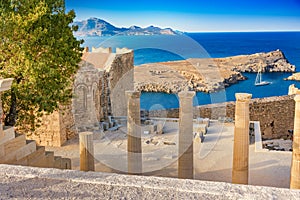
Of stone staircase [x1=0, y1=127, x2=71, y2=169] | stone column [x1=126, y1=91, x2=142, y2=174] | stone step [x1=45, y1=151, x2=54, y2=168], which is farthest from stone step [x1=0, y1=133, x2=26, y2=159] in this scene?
stone column [x1=126, y1=91, x2=142, y2=174]

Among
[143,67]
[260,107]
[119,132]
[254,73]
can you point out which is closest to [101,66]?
[119,132]

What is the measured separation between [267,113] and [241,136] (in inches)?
552

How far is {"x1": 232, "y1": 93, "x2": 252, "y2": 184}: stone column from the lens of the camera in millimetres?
7613

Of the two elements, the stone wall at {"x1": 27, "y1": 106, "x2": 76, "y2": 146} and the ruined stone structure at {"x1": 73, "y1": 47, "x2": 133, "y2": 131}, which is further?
the ruined stone structure at {"x1": 73, "y1": 47, "x2": 133, "y2": 131}

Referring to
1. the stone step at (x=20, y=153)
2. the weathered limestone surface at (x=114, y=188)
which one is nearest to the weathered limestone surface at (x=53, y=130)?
the stone step at (x=20, y=153)

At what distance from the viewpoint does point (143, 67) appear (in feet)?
175

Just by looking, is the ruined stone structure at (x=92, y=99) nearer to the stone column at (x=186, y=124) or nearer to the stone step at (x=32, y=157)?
the stone step at (x=32, y=157)

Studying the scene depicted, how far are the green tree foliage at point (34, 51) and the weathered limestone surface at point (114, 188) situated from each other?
11.2 ft

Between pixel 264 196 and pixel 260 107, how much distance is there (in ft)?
54.3

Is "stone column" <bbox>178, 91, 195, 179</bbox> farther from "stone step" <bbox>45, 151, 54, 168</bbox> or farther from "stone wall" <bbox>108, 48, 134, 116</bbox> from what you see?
"stone wall" <bbox>108, 48, 134, 116</bbox>

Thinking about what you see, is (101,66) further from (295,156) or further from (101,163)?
(295,156)

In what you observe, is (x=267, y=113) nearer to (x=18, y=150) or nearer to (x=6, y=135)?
(x=18, y=150)

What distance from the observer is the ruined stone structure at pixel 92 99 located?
539 inches

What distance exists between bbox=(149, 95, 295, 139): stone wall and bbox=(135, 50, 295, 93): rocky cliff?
18638 mm
